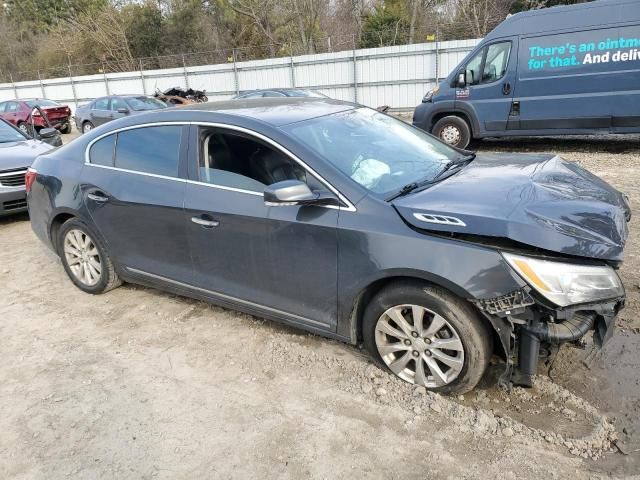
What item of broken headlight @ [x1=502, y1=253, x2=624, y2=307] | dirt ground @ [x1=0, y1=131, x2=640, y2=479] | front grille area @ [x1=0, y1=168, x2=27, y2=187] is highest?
broken headlight @ [x1=502, y1=253, x2=624, y2=307]

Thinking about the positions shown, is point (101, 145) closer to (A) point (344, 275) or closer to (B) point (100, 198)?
(B) point (100, 198)

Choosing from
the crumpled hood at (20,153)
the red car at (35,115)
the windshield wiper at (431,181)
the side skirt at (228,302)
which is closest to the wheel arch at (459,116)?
the windshield wiper at (431,181)

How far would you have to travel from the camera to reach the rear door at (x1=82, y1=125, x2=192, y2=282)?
11.9 ft

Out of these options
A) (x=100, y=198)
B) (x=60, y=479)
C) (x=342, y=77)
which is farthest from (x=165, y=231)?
(x=342, y=77)

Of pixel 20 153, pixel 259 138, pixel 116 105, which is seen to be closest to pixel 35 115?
pixel 116 105

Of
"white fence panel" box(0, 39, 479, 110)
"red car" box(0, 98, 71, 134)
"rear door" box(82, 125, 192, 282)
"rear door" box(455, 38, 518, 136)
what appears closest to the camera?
"rear door" box(82, 125, 192, 282)

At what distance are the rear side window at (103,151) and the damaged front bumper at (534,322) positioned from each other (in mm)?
3066

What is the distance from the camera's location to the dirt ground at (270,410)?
97.0 inches

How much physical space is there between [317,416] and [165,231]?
174cm

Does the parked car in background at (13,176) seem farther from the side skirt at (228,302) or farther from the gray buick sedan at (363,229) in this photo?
the side skirt at (228,302)

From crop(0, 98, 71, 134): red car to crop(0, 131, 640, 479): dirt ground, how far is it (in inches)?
690

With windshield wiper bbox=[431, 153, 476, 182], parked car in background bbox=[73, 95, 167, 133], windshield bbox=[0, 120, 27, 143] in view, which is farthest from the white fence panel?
windshield wiper bbox=[431, 153, 476, 182]

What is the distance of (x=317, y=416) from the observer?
9.20ft

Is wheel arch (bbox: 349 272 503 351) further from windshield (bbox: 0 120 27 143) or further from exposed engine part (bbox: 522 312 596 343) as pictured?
windshield (bbox: 0 120 27 143)
